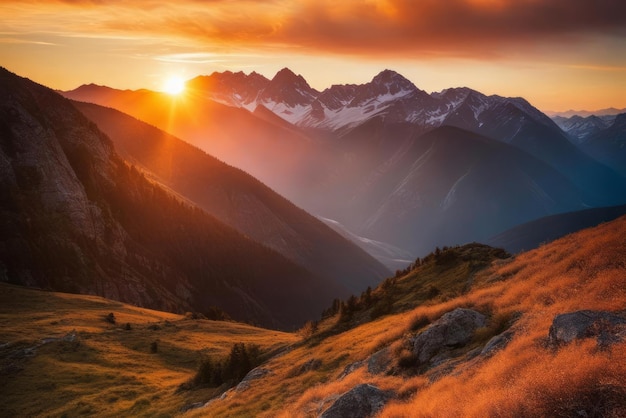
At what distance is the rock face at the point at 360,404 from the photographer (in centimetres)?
1761

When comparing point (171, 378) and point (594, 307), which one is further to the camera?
point (171, 378)

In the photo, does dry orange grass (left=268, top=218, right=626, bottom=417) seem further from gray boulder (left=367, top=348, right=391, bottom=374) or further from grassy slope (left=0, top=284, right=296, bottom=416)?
grassy slope (left=0, top=284, right=296, bottom=416)

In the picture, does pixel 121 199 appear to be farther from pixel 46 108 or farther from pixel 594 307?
pixel 594 307

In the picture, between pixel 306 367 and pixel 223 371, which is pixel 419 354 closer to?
pixel 306 367

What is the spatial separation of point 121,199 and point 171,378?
13819 cm

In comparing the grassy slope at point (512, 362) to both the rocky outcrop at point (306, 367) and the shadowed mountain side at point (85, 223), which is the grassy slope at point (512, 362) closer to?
the rocky outcrop at point (306, 367)

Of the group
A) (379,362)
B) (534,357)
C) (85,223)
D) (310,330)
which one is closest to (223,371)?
(310,330)

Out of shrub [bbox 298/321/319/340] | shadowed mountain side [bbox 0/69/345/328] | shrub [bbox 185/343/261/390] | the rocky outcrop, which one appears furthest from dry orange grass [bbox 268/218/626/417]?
shadowed mountain side [bbox 0/69/345/328]

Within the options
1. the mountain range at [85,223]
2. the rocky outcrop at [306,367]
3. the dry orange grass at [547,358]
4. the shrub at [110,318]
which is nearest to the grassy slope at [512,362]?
the dry orange grass at [547,358]

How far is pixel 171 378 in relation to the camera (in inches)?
1716

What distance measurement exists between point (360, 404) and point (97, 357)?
38319 millimetres

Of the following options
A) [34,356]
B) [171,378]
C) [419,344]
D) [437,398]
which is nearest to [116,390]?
[171,378]

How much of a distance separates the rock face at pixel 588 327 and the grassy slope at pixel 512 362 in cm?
52

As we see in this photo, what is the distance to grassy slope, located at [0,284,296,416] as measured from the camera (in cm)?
3650
